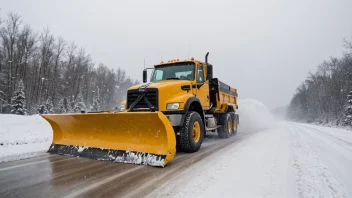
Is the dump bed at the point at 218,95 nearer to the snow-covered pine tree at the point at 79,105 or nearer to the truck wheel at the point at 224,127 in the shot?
the truck wheel at the point at 224,127

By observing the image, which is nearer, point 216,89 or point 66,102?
point 216,89

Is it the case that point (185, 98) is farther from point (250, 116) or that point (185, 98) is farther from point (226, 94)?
point (250, 116)

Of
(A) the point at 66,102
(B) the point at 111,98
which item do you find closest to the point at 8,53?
(A) the point at 66,102

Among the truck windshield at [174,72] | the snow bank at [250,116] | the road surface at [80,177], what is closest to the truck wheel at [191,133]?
the road surface at [80,177]

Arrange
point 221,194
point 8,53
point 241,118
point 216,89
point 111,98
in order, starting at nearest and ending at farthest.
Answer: point 221,194
point 216,89
point 241,118
point 8,53
point 111,98

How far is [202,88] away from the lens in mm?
7020

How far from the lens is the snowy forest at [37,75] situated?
2828 centimetres

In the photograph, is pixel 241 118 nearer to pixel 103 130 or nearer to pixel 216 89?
pixel 216 89

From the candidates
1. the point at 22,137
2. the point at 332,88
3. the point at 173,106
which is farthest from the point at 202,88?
the point at 332,88

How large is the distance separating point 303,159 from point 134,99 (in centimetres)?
426

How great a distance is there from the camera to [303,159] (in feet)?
15.1

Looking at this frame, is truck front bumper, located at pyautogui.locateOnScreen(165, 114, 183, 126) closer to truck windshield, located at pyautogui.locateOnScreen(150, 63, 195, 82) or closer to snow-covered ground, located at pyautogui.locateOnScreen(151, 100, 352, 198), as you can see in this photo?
snow-covered ground, located at pyautogui.locateOnScreen(151, 100, 352, 198)

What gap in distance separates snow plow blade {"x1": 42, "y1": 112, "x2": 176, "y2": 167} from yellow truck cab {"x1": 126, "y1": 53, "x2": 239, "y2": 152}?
488 millimetres

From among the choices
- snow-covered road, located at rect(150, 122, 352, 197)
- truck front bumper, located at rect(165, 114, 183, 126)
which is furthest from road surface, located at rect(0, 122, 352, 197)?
truck front bumper, located at rect(165, 114, 183, 126)
